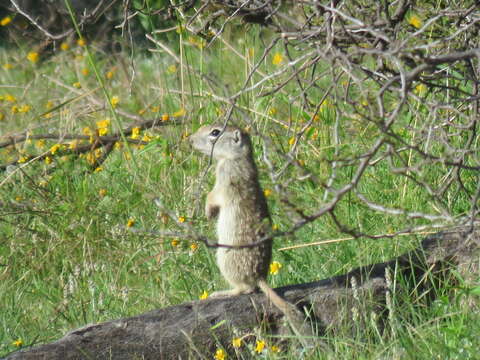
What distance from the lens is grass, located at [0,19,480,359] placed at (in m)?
3.21

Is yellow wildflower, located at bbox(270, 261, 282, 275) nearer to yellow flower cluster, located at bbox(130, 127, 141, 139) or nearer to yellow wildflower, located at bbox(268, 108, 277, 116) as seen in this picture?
yellow wildflower, located at bbox(268, 108, 277, 116)

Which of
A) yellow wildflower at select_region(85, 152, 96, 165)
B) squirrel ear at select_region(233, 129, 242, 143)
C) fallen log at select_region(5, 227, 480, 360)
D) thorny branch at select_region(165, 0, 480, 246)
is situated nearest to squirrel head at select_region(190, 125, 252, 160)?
squirrel ear at select_region(233, 129, 242, 143)

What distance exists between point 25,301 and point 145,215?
0.91 m

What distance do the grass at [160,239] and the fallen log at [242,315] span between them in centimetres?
11

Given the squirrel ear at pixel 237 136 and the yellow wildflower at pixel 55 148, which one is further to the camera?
the yellow wildflower at pixel 55 148

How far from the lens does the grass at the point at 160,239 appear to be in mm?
3215

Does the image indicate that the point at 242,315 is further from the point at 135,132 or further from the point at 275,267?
the point at 135,132

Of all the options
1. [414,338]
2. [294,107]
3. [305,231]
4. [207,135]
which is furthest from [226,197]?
[294,107]

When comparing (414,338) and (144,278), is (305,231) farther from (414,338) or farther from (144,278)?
(414,338)

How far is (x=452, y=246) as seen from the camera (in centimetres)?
362

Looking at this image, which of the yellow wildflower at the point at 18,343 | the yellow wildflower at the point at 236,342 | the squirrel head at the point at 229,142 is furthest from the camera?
the squirrel head at the point at 229,142

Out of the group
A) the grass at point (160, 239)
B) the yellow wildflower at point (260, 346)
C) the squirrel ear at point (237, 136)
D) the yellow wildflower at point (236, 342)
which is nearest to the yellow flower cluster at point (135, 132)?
the grass at point (160, 239)

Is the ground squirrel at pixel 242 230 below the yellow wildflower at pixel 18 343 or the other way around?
the other way around

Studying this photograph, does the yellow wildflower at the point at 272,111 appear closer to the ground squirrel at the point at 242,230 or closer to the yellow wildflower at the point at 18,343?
the ground squirrel at the point at 242,230
